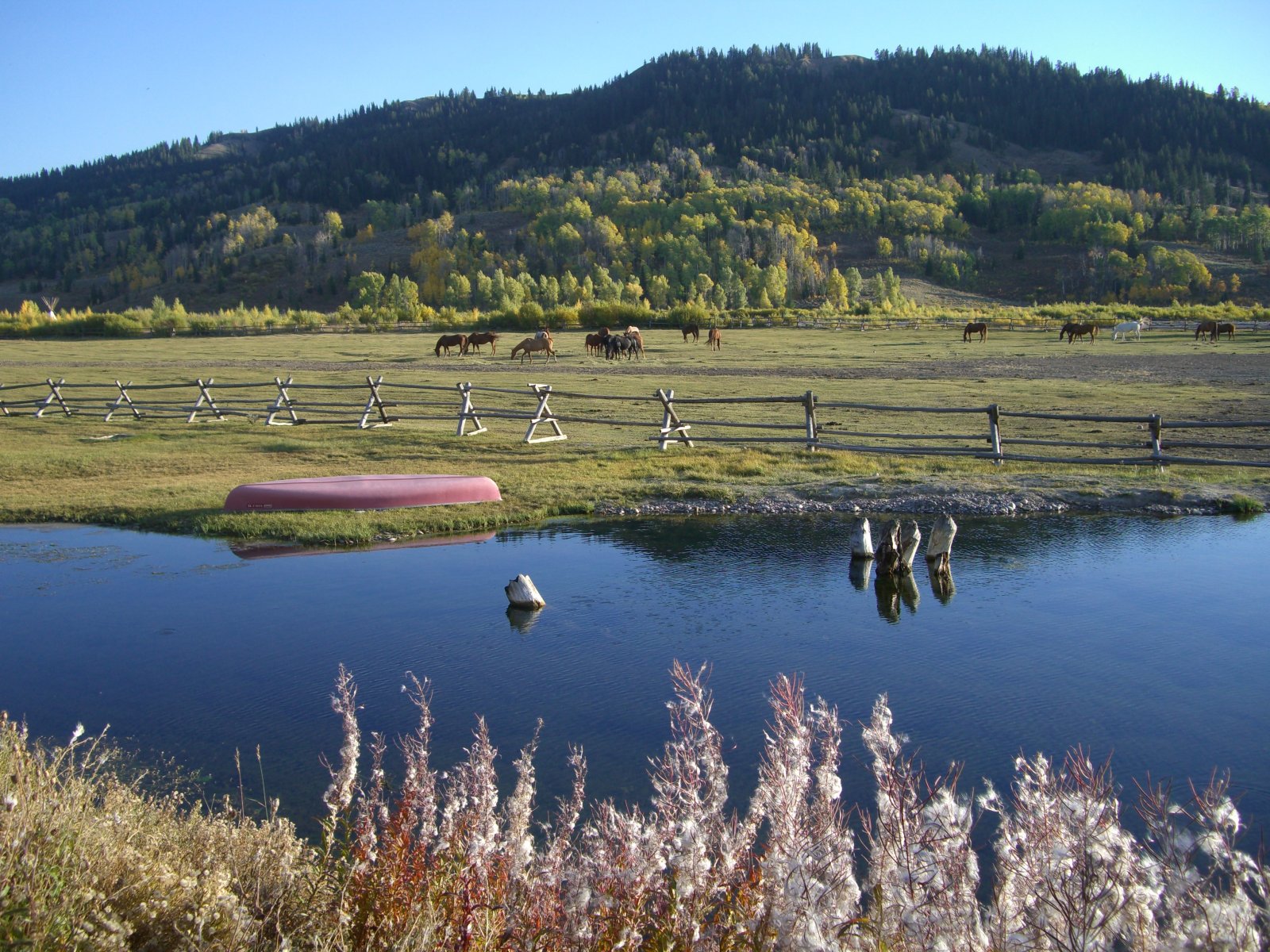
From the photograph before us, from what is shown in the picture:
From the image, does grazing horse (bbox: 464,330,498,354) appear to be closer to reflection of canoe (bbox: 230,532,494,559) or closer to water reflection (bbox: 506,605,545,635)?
reflection of canoe (bbox: 230,532,494,559)

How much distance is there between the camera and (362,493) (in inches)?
684

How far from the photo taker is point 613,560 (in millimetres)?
14484

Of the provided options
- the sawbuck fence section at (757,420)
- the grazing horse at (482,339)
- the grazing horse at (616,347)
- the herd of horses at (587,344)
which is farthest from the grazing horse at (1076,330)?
the sawbuck fence section at (757,420)

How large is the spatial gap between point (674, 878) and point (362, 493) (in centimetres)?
1403

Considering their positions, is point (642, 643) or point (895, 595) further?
point (895, 595)

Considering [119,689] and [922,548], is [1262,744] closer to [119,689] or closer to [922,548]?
[922,548]

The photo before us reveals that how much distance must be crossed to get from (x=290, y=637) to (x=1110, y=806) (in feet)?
29.7

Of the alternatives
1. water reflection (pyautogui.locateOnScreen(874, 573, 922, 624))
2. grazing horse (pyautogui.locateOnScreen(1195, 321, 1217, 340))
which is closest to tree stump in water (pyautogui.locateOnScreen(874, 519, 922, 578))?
water reflection (pyautogui.locateOnScreen(874, 573, 922, 624))

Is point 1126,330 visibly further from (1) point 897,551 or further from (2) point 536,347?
(1) point 897,551

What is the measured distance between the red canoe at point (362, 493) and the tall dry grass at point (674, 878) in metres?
12.5

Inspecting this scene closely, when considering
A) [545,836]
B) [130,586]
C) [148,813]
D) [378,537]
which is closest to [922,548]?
[378,537]

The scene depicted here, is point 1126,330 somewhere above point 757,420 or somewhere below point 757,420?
above

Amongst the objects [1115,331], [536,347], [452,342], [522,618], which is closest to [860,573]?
[522,618]

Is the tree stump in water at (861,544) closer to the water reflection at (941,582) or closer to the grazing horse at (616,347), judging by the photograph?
the water reflection at (941,582)
